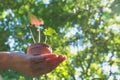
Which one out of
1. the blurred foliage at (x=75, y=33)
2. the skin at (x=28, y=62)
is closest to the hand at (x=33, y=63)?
the skin at (x=28, y=62)

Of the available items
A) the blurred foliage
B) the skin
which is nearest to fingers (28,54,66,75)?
the skin

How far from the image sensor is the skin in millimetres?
1690

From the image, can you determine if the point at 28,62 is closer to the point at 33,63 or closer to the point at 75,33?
the point at 33,63

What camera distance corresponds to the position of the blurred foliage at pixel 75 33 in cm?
1808

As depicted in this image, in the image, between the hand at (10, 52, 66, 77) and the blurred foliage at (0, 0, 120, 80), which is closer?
the hand at (10, 52, 66, 77)

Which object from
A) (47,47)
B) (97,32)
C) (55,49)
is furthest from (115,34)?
(47,47)

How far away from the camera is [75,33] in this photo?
20.2 metres

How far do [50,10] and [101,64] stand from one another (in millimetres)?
4951

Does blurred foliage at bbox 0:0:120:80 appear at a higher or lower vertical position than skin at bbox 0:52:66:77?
Answer: higher

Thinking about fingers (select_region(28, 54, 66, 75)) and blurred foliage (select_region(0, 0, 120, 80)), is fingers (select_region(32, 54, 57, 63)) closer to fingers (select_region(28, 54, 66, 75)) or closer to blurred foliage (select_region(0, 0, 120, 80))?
fingers (select_region(28, 54, 66, 75))

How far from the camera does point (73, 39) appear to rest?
20.1 metres

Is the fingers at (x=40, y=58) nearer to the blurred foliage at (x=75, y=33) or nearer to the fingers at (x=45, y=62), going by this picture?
the fingers at (x=45, y=62)

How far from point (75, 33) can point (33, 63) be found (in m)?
18.5

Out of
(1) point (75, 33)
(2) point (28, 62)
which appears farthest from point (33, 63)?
(1) point (75, 33)
